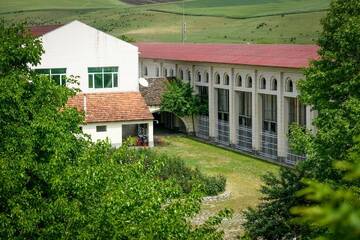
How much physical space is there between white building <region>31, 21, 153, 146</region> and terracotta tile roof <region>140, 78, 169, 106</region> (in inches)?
95.0

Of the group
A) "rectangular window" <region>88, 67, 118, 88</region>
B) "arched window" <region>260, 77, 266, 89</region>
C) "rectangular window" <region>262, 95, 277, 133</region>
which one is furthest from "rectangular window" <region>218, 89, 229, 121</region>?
"rectangular window" <region>88, 67, 118, 88</region>

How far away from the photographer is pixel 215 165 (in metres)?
38.7

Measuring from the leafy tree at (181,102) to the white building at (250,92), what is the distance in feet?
2.36

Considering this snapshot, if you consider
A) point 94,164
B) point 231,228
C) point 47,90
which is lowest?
point 231,228

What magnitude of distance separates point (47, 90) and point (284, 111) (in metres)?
22.2

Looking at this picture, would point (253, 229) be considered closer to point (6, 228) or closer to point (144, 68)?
point (6, 228)

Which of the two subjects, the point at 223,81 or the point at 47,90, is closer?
the point at 47,90

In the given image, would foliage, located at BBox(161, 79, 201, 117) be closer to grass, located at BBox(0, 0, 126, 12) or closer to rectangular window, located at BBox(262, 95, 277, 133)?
rectangular window, located at BBox(262, 95, 277, 133)

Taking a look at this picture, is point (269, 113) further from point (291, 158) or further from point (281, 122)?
point (291, 158)

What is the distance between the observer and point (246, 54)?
45.0 metres

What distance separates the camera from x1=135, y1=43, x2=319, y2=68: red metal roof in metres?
39.1

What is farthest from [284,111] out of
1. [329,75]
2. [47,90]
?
[47,90]

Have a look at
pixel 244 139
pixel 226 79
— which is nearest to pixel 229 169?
pixel 244 139

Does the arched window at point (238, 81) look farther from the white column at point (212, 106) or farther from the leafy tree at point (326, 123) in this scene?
the leafy tree at point (326, 123)
